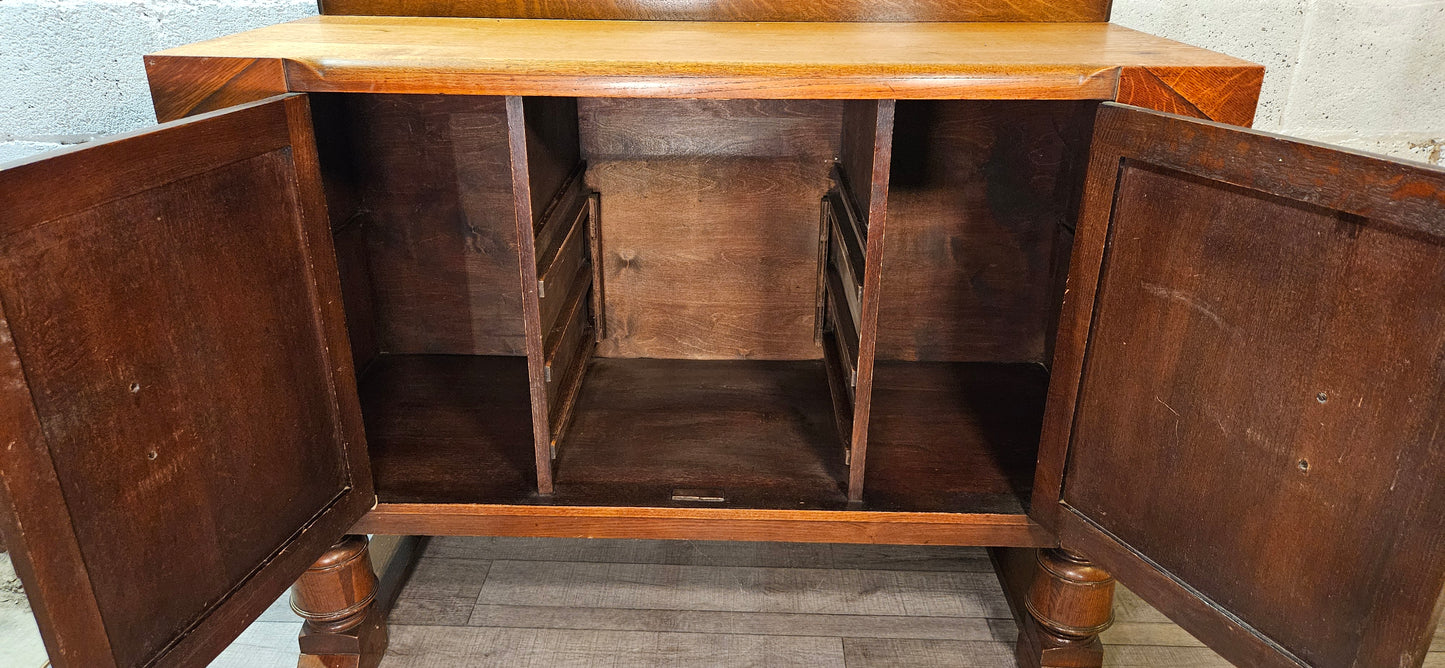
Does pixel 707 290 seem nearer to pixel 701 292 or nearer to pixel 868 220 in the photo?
pixel 701 292

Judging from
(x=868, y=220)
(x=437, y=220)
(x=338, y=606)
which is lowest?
(x=338, y=606)

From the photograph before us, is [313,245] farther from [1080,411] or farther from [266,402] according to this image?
[1080,411]

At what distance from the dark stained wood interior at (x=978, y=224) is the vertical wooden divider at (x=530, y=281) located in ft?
2.64

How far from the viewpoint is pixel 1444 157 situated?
177cm

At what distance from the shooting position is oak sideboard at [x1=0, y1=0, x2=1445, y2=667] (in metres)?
0.90

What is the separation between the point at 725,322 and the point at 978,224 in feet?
1.83

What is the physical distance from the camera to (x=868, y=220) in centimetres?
126

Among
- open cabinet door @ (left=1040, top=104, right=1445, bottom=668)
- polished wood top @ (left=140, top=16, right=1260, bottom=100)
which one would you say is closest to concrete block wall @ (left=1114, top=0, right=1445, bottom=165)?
polished wood top @ (left=140, top=16, right=1260, bottom=100)

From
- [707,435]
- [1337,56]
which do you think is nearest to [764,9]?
[707,435]

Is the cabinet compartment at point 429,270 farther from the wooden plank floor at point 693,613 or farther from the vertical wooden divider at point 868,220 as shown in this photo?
the vertical wooden divider at point 868,220

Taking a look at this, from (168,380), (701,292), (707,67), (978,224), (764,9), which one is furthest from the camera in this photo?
(701,292)

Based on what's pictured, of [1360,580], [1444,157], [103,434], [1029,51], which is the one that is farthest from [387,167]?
[1444,157]

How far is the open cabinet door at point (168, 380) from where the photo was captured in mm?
844

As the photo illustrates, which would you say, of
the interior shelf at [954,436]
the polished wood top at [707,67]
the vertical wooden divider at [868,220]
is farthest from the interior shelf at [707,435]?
the polished wood top at [707,67]
